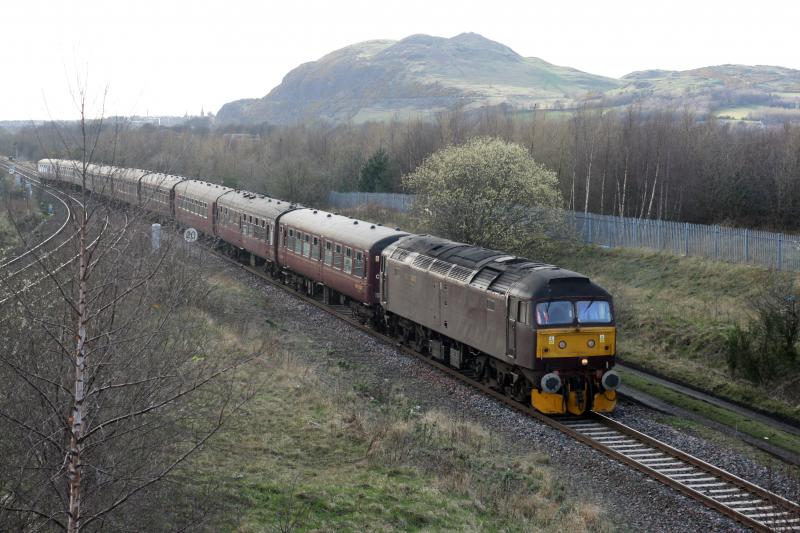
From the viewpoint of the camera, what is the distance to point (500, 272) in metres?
20.6

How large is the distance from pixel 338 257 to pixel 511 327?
12.5 m

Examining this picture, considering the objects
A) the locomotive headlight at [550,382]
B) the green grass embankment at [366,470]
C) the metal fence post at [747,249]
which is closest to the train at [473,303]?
the locomotive headlight at [550,382]

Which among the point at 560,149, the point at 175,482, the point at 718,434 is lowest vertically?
the point at 718,434

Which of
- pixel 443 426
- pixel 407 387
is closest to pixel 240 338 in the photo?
pixel 407 387

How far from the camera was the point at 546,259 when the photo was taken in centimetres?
4425

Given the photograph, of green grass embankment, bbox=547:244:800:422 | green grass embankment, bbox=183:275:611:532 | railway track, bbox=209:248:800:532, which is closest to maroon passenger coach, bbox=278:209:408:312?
green grass embankment, bbox=183:275:611:532

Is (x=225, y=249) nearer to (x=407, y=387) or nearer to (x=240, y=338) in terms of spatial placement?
(x=240, y=338)

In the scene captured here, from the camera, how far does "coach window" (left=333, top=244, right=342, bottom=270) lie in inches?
1208

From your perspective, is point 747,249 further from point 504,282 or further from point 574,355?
point 574,355

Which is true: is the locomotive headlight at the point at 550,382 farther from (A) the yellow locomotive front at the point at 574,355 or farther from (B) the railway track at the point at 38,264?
(B) the railway track at the point at 38,264

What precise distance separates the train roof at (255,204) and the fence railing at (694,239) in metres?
16.0

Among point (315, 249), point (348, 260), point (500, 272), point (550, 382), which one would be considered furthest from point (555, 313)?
point (315, 249)

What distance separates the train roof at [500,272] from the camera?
18922 millimetres

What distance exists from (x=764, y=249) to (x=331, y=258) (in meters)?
17.8
